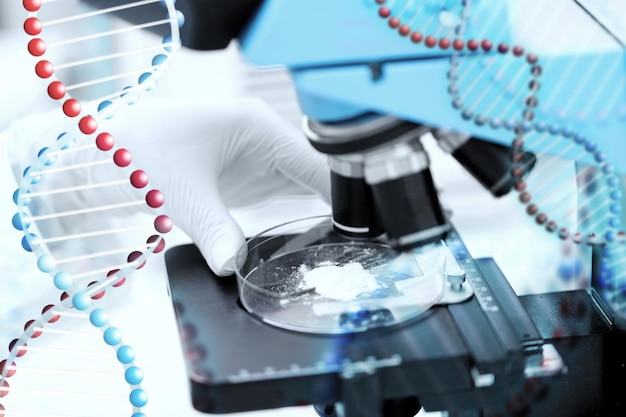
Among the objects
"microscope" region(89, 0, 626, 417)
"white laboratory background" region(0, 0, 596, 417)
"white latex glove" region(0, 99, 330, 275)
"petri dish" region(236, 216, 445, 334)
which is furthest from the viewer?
"white laboratory background" region(0, 0, 596, 417)

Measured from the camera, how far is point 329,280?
1.03 metres

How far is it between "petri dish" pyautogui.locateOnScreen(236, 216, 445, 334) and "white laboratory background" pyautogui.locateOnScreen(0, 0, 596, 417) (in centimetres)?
9

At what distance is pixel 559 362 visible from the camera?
931mm

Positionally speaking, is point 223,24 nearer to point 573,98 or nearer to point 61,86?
point 61,86

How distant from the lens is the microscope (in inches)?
31.8

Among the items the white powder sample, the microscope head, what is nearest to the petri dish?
the white powder sample

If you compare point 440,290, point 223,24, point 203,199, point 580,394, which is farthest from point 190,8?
point 580,394

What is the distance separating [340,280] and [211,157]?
0.77 ft
